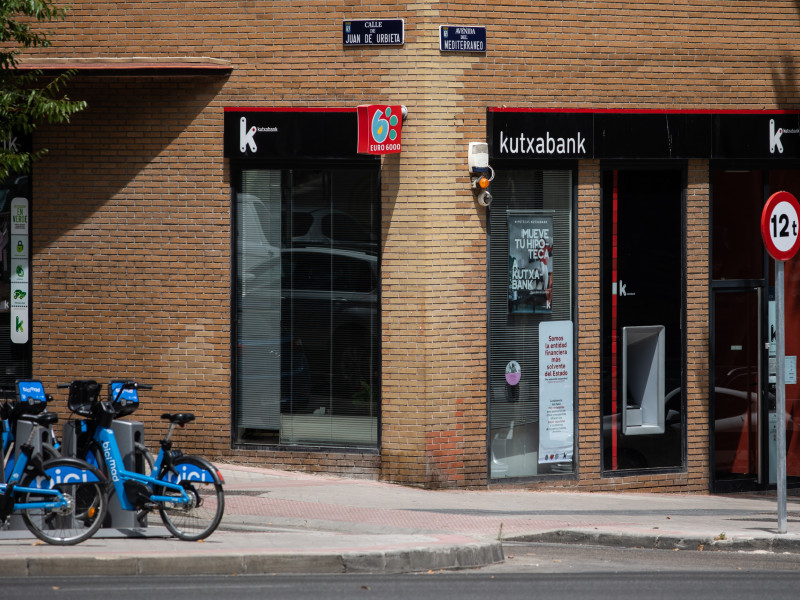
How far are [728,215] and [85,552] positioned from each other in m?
9.11

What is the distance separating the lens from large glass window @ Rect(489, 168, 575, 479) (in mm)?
13070

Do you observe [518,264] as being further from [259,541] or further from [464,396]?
[259,541]

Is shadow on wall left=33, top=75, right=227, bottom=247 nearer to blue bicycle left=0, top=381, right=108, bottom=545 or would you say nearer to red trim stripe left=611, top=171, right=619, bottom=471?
red trim stripe left=611, top=171, right=619, bottom=471

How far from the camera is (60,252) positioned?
1355cm

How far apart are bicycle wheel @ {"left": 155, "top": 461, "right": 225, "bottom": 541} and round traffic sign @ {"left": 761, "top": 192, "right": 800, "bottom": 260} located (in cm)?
570

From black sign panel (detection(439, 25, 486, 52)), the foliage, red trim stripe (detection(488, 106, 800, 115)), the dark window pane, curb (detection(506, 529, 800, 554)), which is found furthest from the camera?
the dark window pane

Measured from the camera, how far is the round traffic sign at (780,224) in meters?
10.7

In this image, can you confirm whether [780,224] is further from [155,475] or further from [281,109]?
[155,475]

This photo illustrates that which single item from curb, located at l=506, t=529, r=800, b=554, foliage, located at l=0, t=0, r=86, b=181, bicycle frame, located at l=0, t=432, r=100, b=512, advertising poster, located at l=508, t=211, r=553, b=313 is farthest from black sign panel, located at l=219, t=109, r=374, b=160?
bicycle frame, located at l=0, t=432, r=100, b=512

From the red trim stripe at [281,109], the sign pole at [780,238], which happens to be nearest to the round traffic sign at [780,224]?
the sign pole at [780,238]

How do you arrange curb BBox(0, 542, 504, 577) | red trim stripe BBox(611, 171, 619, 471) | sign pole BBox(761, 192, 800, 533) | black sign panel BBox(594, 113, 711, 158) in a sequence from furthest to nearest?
red trim stripe BBox(611, 171, 619, 471)
black sign panel BBox(594, 113, 711, 158)
sign pole BBox(761, 192, 800, 533)
curb BBox(0, 542, 504, 577)

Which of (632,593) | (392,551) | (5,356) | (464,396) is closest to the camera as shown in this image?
(632,593)

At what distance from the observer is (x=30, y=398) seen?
9141 millimetres

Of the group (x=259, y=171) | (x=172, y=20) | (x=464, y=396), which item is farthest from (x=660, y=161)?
(x=172, y=20)
